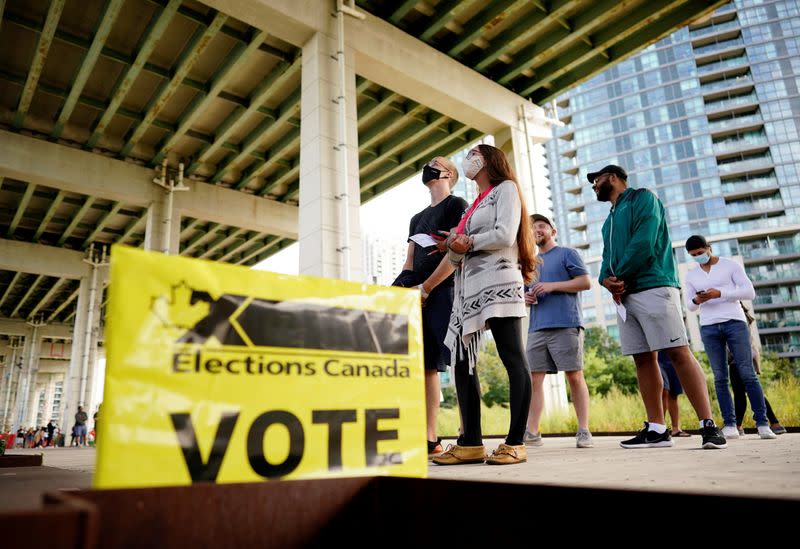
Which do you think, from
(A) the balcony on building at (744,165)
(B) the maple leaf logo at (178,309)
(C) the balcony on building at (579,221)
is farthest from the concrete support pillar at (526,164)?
(C) the balcony on building at (579,221)

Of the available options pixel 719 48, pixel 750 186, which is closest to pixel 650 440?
pixel 750 186

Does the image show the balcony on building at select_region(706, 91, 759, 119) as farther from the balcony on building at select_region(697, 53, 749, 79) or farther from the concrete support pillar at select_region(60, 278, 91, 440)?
the concrete support pillar at select_region(60, 278, 91, 440)

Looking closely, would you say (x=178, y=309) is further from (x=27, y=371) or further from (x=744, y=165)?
(x=744, y=165)

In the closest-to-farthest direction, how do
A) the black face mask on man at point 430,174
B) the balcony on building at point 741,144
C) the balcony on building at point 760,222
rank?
1. the black face mask on man at point 430,174
2. the balcony on building at point 760,222
3. the balcony on building at point 741,144

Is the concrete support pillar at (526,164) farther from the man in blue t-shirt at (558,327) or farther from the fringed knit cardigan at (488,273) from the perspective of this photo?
the fringed knit cardigan at (488,273)

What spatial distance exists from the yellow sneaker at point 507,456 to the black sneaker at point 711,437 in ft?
3.92

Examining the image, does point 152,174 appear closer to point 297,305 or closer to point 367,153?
point 367,153

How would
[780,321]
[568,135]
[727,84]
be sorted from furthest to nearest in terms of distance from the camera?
[568,135]
[727,84]
[780,321]

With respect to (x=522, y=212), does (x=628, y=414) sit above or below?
below

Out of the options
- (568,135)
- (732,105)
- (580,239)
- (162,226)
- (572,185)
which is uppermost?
(568,135)

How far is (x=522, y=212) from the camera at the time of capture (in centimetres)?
276

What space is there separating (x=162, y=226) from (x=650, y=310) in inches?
459

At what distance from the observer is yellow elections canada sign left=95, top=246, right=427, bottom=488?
109 centimetres

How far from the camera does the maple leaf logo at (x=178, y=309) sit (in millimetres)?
1155
